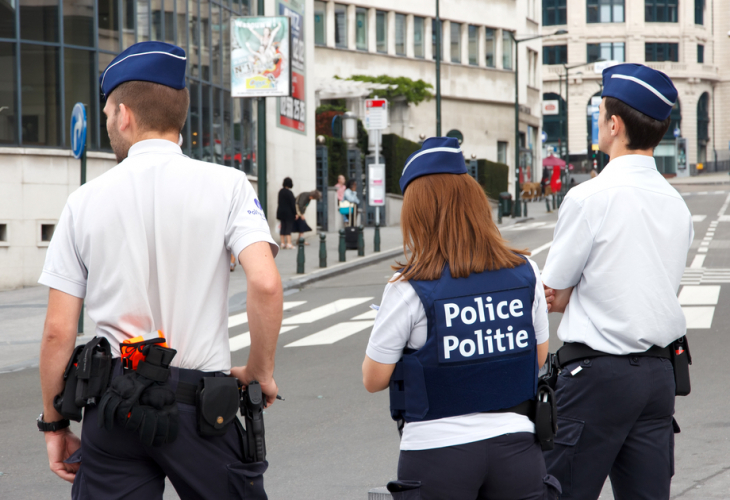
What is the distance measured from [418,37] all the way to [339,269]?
32.5 meters

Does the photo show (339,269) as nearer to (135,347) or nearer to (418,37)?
(135,347)

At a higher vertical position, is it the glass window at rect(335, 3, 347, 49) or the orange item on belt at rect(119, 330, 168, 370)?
the glass window at rect(335, 3, 347, 49)

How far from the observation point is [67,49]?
18.6m

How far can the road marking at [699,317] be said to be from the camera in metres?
10.7

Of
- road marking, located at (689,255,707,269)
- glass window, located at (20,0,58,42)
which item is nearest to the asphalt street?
road marking, located at (689,255,707,269)

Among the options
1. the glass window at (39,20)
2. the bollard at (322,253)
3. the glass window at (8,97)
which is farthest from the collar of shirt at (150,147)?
the glass window at (39,20)

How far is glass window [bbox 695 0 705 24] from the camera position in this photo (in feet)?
281

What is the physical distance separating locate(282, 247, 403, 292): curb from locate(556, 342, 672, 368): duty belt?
1301 centimetres

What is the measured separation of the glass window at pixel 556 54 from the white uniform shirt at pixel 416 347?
88.2 metres

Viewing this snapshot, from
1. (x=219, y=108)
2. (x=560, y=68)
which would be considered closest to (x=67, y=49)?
(x=219, y=108)

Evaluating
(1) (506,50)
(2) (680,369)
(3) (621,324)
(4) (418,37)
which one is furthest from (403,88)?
(3) (621,324)

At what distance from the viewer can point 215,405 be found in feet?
8.45

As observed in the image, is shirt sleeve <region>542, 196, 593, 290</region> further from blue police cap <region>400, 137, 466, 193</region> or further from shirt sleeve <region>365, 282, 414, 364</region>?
shirt sleeve <region>365, 282, 414, 364</region>

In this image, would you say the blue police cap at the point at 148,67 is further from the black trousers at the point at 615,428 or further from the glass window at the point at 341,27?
the glass window at the point at 341,27
